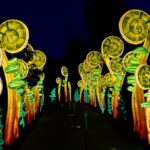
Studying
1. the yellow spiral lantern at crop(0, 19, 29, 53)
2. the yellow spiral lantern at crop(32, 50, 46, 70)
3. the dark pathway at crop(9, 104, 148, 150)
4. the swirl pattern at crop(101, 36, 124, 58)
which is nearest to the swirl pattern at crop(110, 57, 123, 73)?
the swirl pattern at crop(101, 36, 124, 58)

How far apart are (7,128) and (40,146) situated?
289 cm

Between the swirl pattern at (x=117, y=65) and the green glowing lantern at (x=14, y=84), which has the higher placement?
the swirl pattern at (x=117, y=65)

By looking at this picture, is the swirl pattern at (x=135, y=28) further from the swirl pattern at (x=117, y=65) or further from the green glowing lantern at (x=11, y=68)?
the swirl pattern at (x=117, y=65)

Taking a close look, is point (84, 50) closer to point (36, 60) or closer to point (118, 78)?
point (36, 60)

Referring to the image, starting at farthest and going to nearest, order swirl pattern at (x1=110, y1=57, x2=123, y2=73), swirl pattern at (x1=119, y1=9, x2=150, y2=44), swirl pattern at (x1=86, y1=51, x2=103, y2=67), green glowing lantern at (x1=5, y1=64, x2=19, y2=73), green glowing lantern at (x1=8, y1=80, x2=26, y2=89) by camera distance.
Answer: swirl pattern at (x1=86, y1=51, x2=103, y2=67)
swirl pattern at (x1=110, y1=57, x2=123, y2=73)
swirl pattern at (x1=119, y1=9, x2=150, y2=44)
green glowing lantern at (x1=8, y1=80, x2=26, y2=89)
green glowing lantern at (x1=5, y1=64, x2=19, y2=73)

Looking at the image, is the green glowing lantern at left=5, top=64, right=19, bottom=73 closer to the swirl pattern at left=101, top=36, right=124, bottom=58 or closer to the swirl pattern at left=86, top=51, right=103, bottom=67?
the swirl pattern at left=101, top=36, right=124, bottom=58

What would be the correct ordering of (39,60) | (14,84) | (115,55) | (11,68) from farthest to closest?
(39,60) < (115,55) < (14,84) < (11,68)

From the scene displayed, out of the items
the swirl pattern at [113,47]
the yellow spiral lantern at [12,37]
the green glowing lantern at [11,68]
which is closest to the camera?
the green glowing lantern at [11,68]

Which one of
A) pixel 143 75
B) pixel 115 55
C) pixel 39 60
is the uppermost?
pixel 39 60

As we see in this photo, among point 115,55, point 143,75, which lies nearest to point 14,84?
point 143,75

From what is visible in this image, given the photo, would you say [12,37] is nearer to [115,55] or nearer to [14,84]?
[14,84]

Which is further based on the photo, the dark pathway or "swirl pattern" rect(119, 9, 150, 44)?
the dark pathway

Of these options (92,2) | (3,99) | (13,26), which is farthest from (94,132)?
(92,2)

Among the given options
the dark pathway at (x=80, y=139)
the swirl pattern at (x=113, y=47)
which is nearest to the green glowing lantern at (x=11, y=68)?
the dark pathway at (x=80, y=139)
